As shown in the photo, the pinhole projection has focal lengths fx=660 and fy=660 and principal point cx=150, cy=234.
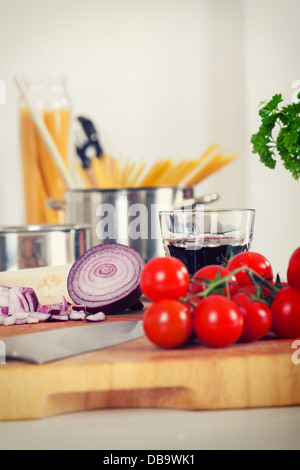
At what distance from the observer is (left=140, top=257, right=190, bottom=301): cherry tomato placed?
74cm


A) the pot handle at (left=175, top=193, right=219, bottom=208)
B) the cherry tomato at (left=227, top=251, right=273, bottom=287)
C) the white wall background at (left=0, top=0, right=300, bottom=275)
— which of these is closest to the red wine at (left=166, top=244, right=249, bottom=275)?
the cherry tomato at (left=227, top=251, right=273, bottom=287)

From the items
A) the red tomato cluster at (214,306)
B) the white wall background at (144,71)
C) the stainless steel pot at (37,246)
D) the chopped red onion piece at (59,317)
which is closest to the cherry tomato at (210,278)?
the red tomato cluster at (214,306)

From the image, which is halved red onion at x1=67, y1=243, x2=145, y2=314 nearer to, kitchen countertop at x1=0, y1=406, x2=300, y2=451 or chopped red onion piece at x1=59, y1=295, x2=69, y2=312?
chopped red onion piece at x1=59, y1=295, x2=69, y2=312

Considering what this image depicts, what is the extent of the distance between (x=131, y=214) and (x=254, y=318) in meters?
0.72

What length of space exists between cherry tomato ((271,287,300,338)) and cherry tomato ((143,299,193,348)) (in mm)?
108

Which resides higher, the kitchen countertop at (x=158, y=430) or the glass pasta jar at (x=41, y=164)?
the glass pasta jar at (x=41, y=164)

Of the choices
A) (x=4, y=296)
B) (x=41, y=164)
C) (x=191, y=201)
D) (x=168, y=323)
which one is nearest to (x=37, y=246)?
(x=4, y=296)

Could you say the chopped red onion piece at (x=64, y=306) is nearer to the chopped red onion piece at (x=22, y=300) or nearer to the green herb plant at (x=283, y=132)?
the chopped red onion piece at (x=22, y=300)

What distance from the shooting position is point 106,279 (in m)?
0.98

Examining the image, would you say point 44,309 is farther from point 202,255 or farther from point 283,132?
point 283,132

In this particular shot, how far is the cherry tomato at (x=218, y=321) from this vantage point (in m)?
0.69

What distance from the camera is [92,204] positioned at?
4.80 feet

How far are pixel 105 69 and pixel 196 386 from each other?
80.6 inches

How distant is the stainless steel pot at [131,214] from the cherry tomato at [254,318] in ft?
2.23
